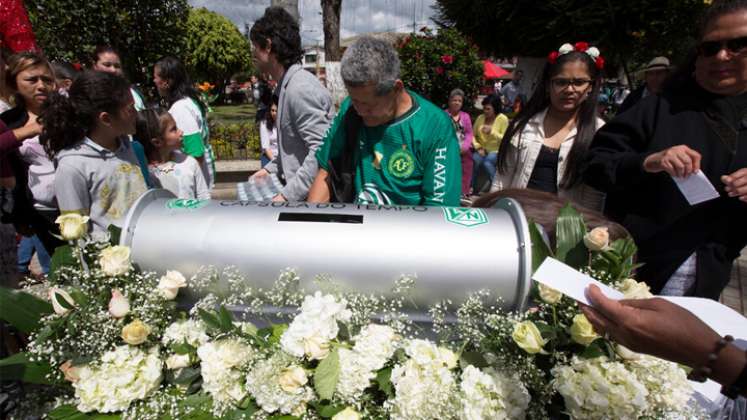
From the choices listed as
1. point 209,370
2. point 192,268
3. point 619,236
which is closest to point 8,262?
point 192,268

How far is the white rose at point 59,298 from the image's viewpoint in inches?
46.2

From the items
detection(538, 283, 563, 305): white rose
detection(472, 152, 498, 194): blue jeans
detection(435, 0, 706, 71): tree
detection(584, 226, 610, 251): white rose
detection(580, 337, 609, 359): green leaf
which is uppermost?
detection(435, 0, 706, 71): tree

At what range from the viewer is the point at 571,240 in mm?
1245

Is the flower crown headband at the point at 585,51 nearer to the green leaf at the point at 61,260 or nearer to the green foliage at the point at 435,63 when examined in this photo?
the green leaf at the point at 61,260

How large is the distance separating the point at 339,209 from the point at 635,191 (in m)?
1.32

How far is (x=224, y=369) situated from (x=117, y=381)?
28 cm

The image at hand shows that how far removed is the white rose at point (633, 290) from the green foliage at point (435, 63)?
9.83 meters

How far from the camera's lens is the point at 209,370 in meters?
1.13

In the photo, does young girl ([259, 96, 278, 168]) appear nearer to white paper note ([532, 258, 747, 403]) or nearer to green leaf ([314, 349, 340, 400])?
green leaf ([314, 349, 340, 400])

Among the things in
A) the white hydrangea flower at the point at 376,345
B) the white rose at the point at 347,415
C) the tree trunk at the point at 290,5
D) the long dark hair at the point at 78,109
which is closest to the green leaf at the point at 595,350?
the white hydrangea flower at the point at 376,345

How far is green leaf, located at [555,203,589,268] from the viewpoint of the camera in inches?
48.4

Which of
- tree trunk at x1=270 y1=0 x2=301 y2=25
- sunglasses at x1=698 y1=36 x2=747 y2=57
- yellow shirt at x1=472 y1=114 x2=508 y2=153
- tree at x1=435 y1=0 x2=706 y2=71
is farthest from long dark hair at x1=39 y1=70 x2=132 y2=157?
tree at x1=435 y1=0 x2=706 y2=71

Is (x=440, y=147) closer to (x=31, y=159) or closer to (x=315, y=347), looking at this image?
(x=315, y=347)

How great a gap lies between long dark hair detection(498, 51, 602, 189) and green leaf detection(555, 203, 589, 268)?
45.0 inches
